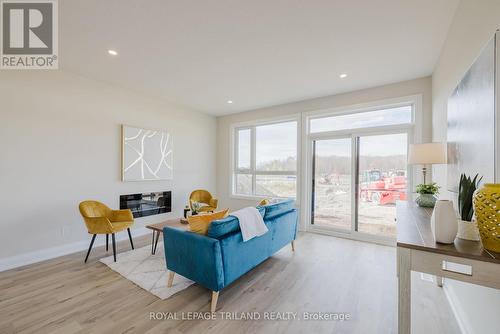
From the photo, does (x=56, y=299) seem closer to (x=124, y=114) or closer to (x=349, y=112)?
(x=124, y=114)

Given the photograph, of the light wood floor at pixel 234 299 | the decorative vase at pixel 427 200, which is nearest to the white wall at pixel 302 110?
the decorative vase at pixel 427 200

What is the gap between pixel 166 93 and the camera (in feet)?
13.6

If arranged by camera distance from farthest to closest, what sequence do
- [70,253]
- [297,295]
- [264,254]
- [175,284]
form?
[70,253]
[264,254]
[175,284]
[297,295]

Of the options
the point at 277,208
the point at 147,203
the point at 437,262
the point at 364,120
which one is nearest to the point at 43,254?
the point at 147,203

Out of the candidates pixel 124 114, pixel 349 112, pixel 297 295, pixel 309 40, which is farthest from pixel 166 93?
pixel 297 295

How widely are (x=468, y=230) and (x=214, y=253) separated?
1.74 metres

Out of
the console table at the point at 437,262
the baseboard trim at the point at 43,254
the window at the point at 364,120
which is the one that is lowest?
the baseboard trim at the point at 43,254

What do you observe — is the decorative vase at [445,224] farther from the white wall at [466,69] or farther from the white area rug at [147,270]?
the white area rug at [147,270]

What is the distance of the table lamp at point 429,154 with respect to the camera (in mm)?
2152

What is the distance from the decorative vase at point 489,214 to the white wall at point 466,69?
1.84 feet

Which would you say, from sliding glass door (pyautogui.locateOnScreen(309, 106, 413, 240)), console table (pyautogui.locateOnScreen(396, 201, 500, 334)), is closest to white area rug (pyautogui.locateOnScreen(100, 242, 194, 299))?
console table (pyautogui.locateOnScreen(396, 201, 500, 334))

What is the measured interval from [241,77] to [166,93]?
164 centimetres

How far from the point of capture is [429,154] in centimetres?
221

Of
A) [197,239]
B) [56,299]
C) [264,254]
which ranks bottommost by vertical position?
[56,299]
